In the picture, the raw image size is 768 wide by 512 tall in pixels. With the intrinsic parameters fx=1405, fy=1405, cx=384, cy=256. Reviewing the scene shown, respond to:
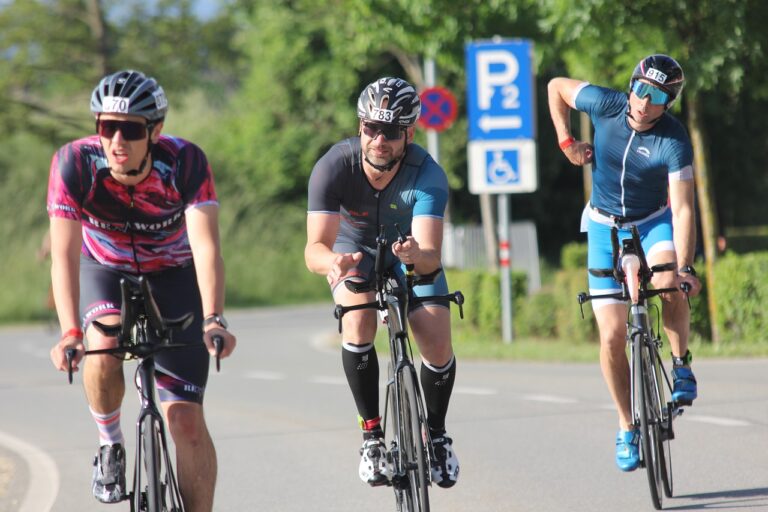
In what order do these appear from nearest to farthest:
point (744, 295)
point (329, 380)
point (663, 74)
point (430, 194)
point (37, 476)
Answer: point (430, 194) → point (663, 74) → point (37, 476) → point (329, 380) → point (744, 295)

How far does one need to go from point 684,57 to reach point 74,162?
10.7m

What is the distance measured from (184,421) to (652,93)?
2.92 meters

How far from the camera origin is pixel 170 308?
19.1ft

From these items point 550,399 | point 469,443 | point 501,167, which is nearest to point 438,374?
point 469,443

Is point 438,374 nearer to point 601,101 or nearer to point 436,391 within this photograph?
Answer: point 436,391

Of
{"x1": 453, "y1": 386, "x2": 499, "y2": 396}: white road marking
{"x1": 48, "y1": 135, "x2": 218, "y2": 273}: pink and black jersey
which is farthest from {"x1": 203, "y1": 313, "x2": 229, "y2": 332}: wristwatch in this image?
{"x1": 453, "y1": 386, "x2": 499, "y2": 396}: white road marking

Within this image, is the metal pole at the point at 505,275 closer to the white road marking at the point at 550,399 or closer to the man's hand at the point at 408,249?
the white road marking at the point at 550,399

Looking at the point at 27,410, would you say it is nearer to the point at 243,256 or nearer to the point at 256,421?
the point at 256,421

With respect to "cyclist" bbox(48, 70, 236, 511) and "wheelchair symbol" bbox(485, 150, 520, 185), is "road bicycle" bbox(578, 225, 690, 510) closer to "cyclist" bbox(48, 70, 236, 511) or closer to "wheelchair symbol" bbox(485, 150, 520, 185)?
"cyclist" bbox(48, 70, 236, 511)

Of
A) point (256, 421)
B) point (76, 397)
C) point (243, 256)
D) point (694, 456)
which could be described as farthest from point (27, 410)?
point (243, 256)

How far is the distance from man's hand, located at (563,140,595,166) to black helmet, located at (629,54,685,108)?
1.49 feet

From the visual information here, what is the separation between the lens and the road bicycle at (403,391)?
591 cm

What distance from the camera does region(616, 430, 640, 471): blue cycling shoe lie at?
23.1 feet

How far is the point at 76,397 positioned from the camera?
1432cm
